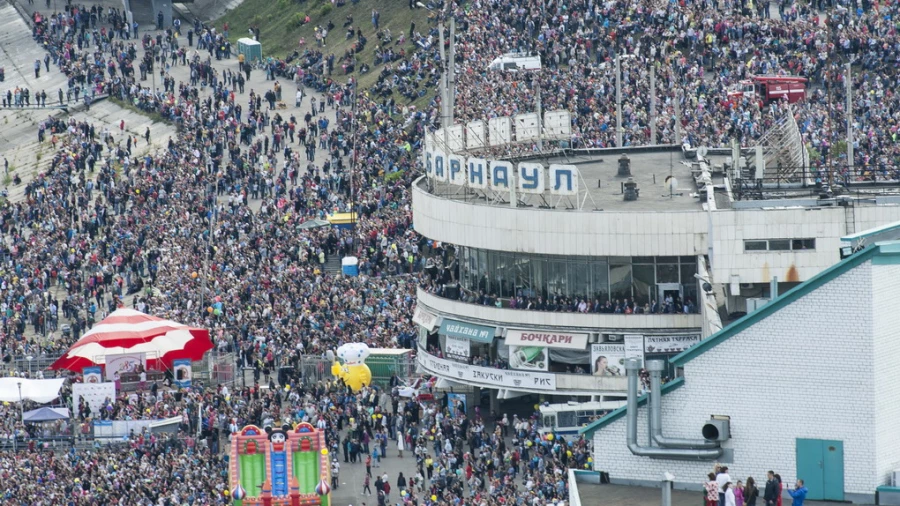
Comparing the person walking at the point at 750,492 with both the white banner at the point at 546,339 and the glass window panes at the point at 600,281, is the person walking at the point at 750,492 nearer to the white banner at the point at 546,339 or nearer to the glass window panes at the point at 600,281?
the glass window panes at the point at 600,281

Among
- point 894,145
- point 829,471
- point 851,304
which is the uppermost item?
point 894,145

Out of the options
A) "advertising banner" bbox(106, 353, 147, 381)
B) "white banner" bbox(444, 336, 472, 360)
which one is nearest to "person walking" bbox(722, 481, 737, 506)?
"white banner" bbox(444, 336, 472, 360)

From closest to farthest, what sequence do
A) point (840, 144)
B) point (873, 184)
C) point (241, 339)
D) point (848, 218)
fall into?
point (848, 218), point (873, 184), point (241, 339), point (840, 144)

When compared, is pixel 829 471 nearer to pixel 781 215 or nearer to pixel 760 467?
pixel 760 467

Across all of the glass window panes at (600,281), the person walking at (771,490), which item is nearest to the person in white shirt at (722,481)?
the person walking at (771,490)

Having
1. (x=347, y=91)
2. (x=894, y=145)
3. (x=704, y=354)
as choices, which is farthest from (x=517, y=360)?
(x=347, y=91)

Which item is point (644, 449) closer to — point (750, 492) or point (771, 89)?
point (750, 492)

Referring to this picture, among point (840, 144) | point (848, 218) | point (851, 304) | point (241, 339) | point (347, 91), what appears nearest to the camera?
point (851, 304)
